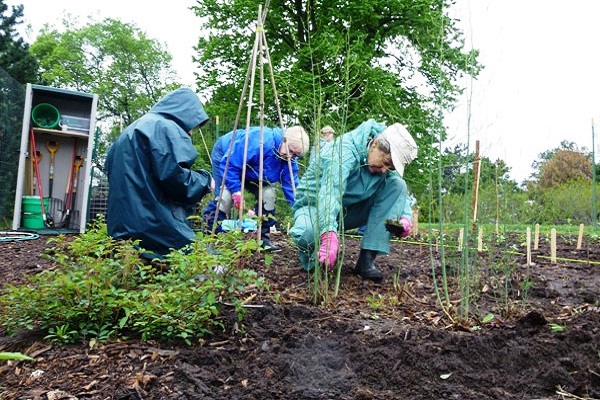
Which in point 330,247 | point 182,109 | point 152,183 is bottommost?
point 330,247

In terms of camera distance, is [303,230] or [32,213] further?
[32,213]

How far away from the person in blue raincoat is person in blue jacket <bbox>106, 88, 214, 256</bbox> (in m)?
0.64

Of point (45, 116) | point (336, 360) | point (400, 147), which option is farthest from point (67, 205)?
point (336, 360)

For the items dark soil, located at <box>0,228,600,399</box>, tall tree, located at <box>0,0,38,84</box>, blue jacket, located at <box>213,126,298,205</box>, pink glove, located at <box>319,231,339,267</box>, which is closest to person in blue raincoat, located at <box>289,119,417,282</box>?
pink glove, located at <box>319,231,339,267</box>

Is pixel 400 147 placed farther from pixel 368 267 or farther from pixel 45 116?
pixel 45 116

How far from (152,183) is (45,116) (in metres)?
4.43

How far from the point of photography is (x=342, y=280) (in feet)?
10.6

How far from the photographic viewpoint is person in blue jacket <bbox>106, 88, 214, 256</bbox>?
3.01 meters

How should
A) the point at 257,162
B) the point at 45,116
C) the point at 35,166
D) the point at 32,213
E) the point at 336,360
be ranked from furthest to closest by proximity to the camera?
the point at 45,116
the point at 35,166
the point at 32,213
the point at 257,162
the point at 336,360


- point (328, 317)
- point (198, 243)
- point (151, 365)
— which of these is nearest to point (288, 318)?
point (328, 317)

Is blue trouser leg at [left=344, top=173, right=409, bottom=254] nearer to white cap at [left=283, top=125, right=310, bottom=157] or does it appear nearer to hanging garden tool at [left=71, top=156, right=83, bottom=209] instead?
white cap at [left=283, top=125, right=310, bottom=157]

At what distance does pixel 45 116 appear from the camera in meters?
6.77

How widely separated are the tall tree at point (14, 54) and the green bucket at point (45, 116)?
10631mm

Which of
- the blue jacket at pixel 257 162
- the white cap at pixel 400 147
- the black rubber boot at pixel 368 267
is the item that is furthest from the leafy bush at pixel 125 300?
the blue jacket at pixel 257 162
